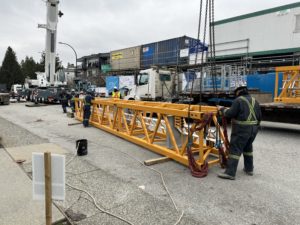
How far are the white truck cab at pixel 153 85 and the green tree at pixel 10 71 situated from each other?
65125 mm

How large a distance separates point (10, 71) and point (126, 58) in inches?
1669

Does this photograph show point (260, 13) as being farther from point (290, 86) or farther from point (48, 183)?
point (48, 183)

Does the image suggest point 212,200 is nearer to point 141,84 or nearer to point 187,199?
point 187,199

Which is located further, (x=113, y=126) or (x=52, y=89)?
(x=52, y=89)

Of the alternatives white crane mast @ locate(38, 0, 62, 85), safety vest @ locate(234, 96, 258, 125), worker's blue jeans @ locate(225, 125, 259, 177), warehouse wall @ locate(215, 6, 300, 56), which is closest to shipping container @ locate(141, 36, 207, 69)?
warehouse wall @ locate(215, 6, 300, 56)

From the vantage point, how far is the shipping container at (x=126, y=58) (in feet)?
136

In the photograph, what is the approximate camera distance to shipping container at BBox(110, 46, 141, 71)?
41.6 m

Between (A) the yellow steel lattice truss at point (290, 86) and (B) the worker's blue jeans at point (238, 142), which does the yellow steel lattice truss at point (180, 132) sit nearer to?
(B) the worker's blue jeans at point (238, 142)

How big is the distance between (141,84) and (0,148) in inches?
354

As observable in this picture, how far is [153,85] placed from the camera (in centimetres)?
1358

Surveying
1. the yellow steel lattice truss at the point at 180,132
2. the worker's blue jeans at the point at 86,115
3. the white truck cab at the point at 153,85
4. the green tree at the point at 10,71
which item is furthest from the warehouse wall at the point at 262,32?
the green tree at the point at 10,71

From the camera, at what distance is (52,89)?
2086 centimetres

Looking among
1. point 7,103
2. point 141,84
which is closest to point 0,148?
point 141,84

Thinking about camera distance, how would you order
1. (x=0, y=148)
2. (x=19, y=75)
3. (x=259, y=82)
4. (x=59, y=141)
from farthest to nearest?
(x=19, y=75) < (x=259, y=82) < (x=59, y=141) < (x=0, y=148)
